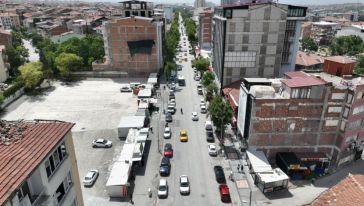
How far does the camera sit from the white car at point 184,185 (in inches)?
1480

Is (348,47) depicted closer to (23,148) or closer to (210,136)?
(210,136)

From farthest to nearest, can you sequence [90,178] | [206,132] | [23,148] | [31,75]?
[31,75] → [206,132] → [90,178] → [23,148]

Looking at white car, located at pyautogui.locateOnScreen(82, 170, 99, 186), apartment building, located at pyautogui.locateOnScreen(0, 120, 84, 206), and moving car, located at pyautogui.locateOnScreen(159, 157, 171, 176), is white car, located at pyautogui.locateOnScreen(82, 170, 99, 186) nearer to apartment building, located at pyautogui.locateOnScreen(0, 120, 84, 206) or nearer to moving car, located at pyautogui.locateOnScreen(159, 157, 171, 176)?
moving car, located at pyautogui.locateOnScreen(159, 157, 171, 176)

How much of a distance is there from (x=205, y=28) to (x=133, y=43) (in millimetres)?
53645

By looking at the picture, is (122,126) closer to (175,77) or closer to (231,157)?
(231,157)

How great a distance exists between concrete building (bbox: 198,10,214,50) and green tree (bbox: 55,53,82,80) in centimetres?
6362

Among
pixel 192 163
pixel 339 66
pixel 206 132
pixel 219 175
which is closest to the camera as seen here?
pixel 219 175

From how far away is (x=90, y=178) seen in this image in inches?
1550

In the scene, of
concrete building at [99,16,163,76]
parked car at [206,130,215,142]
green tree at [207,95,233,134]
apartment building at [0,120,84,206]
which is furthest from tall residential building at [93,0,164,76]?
apartment building at [0,120,84,206]

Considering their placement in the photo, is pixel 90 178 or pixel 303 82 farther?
pixel 303 82

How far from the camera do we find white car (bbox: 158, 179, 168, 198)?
3697cm

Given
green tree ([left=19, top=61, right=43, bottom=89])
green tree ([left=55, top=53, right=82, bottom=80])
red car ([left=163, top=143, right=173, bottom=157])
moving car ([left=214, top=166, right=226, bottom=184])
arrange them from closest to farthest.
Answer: moving car ([left=214, top=166, right=226, bottom=184])
red car ([left=163, top=143, right=173, bottom=157])
green tree ([left=19, top=61, right=43, bottom=89])
green tree ([left=55, top=53, right=82, bottom=80])

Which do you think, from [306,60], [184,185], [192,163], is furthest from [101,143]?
[306,60]

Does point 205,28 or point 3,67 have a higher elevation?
point 205,28
